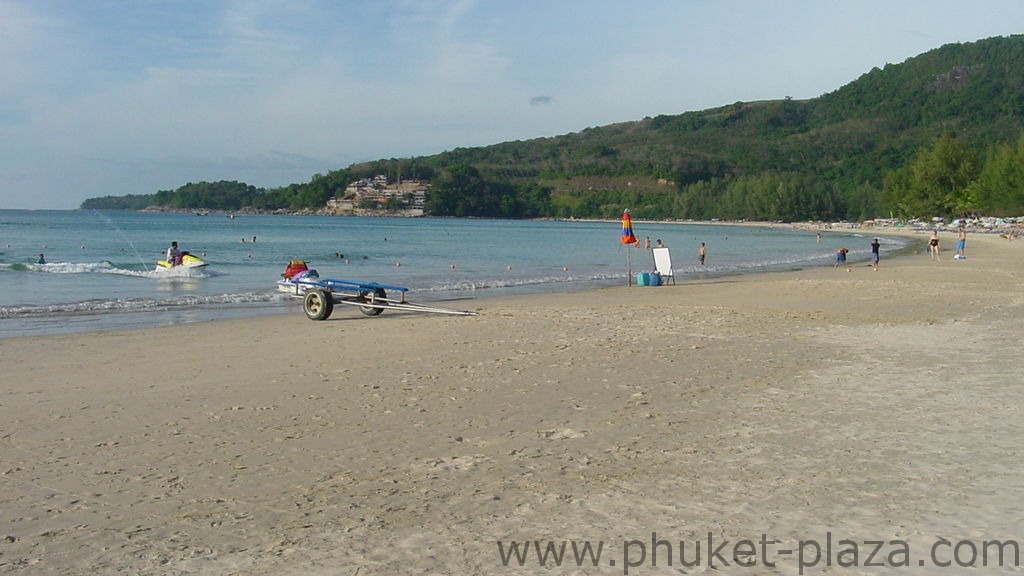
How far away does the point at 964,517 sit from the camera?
488 cm

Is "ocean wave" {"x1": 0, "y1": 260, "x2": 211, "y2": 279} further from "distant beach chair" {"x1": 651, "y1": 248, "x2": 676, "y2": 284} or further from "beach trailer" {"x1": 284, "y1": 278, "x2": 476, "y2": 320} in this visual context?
"distant beach chair" {"x1": 651, "y1": 248, "x2": 676, "y2": 284}

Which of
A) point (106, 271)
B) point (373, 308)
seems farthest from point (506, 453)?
point (106, 271)

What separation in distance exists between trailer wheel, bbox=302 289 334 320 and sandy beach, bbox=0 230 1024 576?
3.59m

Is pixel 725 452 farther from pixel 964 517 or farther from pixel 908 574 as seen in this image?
pixel 908 574

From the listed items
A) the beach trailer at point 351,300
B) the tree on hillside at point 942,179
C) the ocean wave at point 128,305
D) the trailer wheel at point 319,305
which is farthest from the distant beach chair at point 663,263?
the tree on hillside at point 942,179

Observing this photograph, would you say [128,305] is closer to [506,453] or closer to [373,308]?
[373,308]

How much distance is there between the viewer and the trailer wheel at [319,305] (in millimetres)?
16062

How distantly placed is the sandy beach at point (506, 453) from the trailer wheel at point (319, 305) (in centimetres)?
359

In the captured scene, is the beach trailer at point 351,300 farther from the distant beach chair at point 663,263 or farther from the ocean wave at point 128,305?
the distant beach chair at point 663,263

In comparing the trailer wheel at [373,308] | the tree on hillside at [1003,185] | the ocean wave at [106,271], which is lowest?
the ocean wave at [106,271]

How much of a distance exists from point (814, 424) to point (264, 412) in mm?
4830

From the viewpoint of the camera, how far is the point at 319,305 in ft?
52.9

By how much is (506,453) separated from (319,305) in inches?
408

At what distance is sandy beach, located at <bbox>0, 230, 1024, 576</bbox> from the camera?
4.59m
